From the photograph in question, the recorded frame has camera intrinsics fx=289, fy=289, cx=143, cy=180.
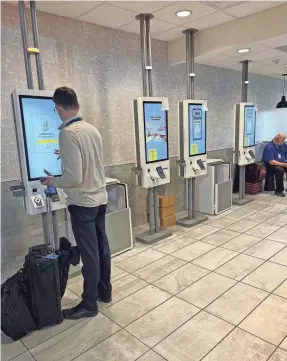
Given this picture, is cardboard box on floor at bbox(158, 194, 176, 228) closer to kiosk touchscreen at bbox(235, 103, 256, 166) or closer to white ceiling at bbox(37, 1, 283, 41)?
kiosk touchscreen at bbox(235, 103, 256, 166)

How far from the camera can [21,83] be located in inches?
119

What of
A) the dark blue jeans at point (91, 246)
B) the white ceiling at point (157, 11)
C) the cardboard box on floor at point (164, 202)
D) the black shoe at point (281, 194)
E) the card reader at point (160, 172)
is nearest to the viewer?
the dark blue jeans at point (91, 246)

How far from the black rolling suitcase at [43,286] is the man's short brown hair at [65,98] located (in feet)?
3.67

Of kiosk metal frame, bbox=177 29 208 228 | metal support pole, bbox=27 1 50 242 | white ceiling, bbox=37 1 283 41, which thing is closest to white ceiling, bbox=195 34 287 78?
kiosk metal frame, bbox=177 29 208 228

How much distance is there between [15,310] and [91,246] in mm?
683

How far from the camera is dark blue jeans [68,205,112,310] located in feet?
7.13

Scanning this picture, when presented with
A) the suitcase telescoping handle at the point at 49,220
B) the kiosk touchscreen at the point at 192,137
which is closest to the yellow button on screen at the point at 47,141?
the suitcase telescoping handle at the point at 49,220

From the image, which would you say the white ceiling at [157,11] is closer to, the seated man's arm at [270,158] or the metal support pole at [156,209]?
the metal support pole at [156,209]

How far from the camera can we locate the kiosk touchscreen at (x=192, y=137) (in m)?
3.93

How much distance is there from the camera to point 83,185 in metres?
2.13

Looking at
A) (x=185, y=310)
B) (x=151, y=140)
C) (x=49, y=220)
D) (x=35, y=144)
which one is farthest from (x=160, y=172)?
(x=185, y=310)

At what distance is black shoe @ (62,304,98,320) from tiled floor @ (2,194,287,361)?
4 centimetres

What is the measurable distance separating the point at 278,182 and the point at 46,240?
480cm

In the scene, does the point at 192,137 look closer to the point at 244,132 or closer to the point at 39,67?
the point at 244,132
